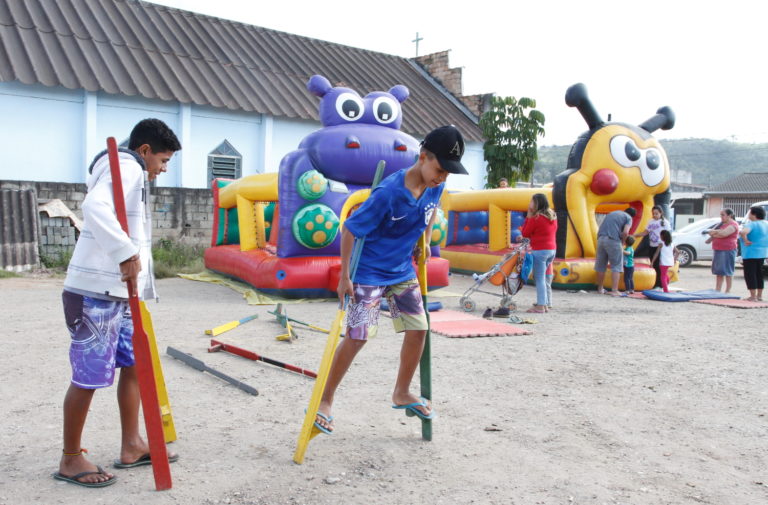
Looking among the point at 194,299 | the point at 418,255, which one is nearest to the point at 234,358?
the point at 418,255

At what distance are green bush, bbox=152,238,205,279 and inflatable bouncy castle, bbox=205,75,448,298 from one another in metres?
3.13

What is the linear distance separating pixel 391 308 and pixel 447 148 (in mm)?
917

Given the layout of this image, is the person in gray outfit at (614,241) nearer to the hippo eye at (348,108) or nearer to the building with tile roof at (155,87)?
the hippo eye at (348,108)

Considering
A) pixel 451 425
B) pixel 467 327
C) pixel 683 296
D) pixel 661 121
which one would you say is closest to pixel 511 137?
pixel 661 121

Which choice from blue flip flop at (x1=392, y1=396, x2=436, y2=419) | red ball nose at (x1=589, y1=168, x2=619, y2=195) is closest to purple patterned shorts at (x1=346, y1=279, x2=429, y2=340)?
blue flip flop at (x1=392, y1=396, x2=436, y2=419)

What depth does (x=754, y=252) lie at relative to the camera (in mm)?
10047

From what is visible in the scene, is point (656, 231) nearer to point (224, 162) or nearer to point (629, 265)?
point (629, 265)

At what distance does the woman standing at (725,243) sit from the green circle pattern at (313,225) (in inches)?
245

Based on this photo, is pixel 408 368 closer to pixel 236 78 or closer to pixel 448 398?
pixel 448 398

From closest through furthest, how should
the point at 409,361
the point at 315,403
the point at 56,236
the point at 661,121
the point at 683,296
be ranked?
the point at 315,403, the point at 409,361, the point at 683,296, the point at 661,121, the point at 56,236

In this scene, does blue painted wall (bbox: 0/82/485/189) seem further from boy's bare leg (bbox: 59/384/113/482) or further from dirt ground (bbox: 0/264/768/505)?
boy's bare leg (bbox: 59/384/113/482)

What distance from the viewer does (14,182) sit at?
466 inches

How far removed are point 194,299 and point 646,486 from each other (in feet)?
23.0

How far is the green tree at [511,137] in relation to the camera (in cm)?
1912
